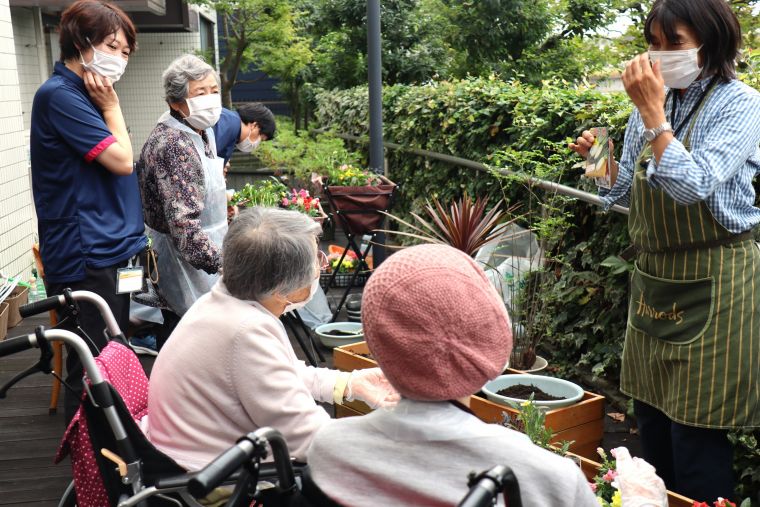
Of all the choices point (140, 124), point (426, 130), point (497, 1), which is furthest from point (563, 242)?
point (140, 124)

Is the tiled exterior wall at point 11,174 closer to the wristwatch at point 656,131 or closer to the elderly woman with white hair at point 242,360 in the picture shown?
the elderly woman with white hair at point 242,360

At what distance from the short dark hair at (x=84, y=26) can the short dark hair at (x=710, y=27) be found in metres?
2.07

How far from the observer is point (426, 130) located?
7371 mm

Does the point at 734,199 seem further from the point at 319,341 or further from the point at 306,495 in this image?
the point at 319,341

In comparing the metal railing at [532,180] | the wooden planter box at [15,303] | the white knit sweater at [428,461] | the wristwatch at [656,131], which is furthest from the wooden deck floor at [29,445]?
the wristwatch at [656,131]

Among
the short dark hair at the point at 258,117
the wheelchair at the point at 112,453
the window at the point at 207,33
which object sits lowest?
the wheelchair at the point at 112,453

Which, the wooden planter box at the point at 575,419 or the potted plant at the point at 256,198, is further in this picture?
the potted plant at the point at 256,198

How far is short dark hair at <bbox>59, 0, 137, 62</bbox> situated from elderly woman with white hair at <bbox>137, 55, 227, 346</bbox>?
488mm

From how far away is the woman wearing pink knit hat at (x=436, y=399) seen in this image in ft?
4.47

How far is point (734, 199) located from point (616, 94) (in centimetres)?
240

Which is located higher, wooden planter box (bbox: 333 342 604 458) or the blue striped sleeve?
the blue striped sleeve

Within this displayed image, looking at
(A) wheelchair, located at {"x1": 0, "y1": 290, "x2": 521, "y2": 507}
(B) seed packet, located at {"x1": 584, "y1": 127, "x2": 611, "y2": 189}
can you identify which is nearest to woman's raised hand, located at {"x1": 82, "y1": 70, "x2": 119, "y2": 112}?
(A) wheelchair, located at {"x1": 0, "y1": 290, "x2": 521, "y2": 507}

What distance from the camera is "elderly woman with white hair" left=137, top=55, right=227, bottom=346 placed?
3488mm

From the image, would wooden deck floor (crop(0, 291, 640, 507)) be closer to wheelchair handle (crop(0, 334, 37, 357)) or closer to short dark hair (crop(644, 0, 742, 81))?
wheelchair handle (crop(0, 334, 37, 357))
